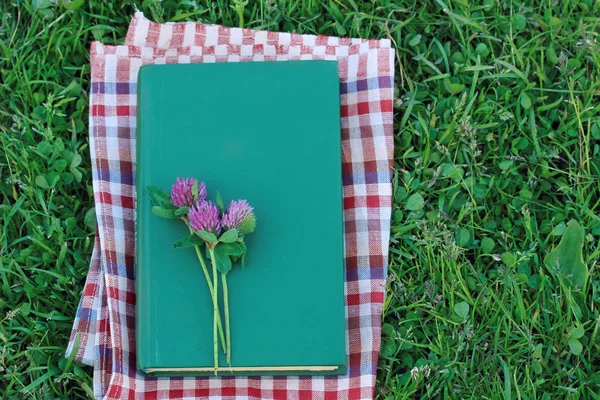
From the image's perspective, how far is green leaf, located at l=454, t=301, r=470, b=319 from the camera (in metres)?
1.47

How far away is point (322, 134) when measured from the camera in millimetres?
1443

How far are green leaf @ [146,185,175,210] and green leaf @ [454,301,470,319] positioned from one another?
0.54 meters

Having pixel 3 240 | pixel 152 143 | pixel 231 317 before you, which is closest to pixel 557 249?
pixel 231 317

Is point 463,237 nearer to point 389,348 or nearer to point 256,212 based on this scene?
point 389,348

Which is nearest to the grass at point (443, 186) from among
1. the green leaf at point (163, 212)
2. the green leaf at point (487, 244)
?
the green leaf at point (487, 244)

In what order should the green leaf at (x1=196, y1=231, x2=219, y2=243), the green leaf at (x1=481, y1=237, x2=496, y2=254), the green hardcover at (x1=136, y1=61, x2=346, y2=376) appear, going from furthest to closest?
the green leaf at (x1=481, y1=237, x2=496, y2=254) → the green hardcover at (x1=136, y1=61, x2=346, y2=376) → the green leaf at (x1=196, y1=231, x2=219, y2=243)

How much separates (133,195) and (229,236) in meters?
0.30

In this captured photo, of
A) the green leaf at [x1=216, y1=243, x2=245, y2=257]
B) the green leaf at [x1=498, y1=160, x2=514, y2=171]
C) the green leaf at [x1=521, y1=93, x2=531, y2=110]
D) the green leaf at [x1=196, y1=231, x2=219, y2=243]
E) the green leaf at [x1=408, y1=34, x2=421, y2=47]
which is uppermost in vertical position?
the green leaf at [x1=408, y1=34, x2=421, y2=47]

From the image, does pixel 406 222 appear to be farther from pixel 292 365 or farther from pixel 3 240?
pixel 3 240

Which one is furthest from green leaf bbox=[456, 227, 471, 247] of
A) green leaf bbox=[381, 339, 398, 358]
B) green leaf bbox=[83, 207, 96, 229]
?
green leaf bbox=[83, 207, 96, 229]

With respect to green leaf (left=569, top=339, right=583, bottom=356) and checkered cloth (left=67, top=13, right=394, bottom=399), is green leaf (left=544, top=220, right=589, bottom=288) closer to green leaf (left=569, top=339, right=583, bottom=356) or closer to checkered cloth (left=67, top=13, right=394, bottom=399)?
green leaf (left=569, top=339, right=583, bottom=356)

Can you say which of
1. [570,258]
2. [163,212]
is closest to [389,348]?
[570,258]

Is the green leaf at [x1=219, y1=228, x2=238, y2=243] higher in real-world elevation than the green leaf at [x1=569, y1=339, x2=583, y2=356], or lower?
higher

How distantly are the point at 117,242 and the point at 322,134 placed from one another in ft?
1.39
